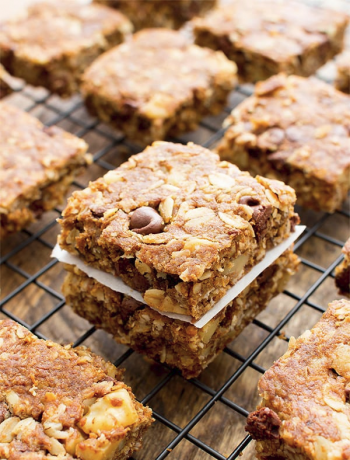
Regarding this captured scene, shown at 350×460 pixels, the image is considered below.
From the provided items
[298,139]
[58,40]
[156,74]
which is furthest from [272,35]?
[58,40]

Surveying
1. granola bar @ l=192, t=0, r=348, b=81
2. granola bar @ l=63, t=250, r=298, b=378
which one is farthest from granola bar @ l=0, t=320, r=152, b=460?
granola bar @ l=192, t=0, r=348, b=81

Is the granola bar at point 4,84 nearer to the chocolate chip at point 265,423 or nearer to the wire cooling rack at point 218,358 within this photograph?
the wire cooling rack at point 218,358

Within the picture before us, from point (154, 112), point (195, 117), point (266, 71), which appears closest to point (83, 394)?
point (154, 112)

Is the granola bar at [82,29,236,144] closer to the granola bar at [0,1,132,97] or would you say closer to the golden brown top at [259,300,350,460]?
the granola bar at [0,1,132,97]

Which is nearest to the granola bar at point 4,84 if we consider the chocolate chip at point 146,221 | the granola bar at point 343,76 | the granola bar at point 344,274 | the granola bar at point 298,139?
the granola bar at point 298,139

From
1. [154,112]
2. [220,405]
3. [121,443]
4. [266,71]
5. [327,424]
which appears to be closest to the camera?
[327,424]

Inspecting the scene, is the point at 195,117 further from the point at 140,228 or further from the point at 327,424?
the point at 327,424

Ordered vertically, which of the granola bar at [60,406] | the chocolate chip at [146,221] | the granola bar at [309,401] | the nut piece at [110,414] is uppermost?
the chocolate chip at [146,221]
